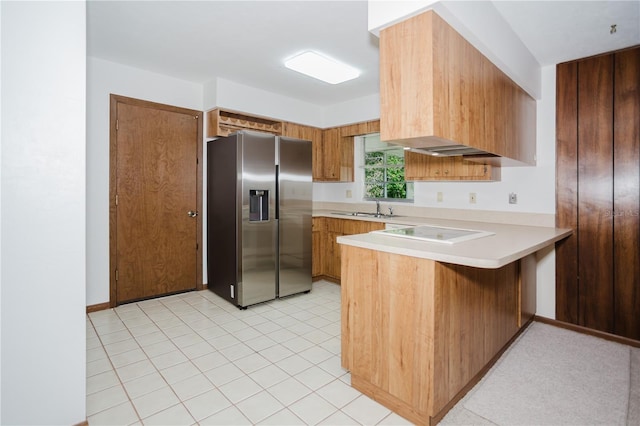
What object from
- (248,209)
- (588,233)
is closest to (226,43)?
(248,209)

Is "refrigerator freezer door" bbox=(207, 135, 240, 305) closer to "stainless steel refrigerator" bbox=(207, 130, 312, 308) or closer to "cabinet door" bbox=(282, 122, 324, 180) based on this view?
"stainless steel refrigerator" bbox=(207, 130, 312, 308)

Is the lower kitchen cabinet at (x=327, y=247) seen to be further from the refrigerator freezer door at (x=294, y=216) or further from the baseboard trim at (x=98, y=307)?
the baseboard trim at (x=98, y=307)

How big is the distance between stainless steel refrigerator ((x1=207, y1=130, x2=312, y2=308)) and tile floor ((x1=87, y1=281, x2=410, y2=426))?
1.15 feet

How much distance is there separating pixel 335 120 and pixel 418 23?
3112 millimetres

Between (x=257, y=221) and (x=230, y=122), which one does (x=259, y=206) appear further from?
(x=230, y=122)

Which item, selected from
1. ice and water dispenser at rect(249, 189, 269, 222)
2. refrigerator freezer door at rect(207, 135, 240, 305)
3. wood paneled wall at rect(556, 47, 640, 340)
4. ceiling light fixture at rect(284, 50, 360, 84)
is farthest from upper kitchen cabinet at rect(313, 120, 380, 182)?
wood paneled wall at rect(556, 47, 640, 340)

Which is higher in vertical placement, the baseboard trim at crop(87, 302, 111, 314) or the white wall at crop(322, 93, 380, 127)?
the white wall at crop(322, 93, 380, 127)

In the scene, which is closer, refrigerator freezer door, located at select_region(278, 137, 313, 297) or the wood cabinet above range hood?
the wood cabinet above range hood

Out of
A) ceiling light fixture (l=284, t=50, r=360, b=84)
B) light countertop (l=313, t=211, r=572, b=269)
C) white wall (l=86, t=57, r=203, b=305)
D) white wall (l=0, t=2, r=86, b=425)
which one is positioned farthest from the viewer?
white wall (l=86, t=57, r=203, b=305)

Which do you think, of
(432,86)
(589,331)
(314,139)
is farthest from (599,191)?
(314,139)

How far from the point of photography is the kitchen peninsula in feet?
5.63

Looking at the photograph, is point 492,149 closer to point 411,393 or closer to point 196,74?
point 411,393

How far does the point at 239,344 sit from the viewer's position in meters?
2.71

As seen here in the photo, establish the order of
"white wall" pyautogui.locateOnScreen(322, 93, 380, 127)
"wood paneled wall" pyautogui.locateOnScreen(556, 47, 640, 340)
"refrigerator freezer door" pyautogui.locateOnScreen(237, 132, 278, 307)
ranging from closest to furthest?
1. "wood paneled wall" pyautogui.locateOnScreen(556, 47, 640, 340)
2. "refrigerator freezer door" pyautogui.locateOnScreen(237, 132, 278, 307)
3. "white wall" pyautogui.locateOnScreen(322, 93, 380, 127)
